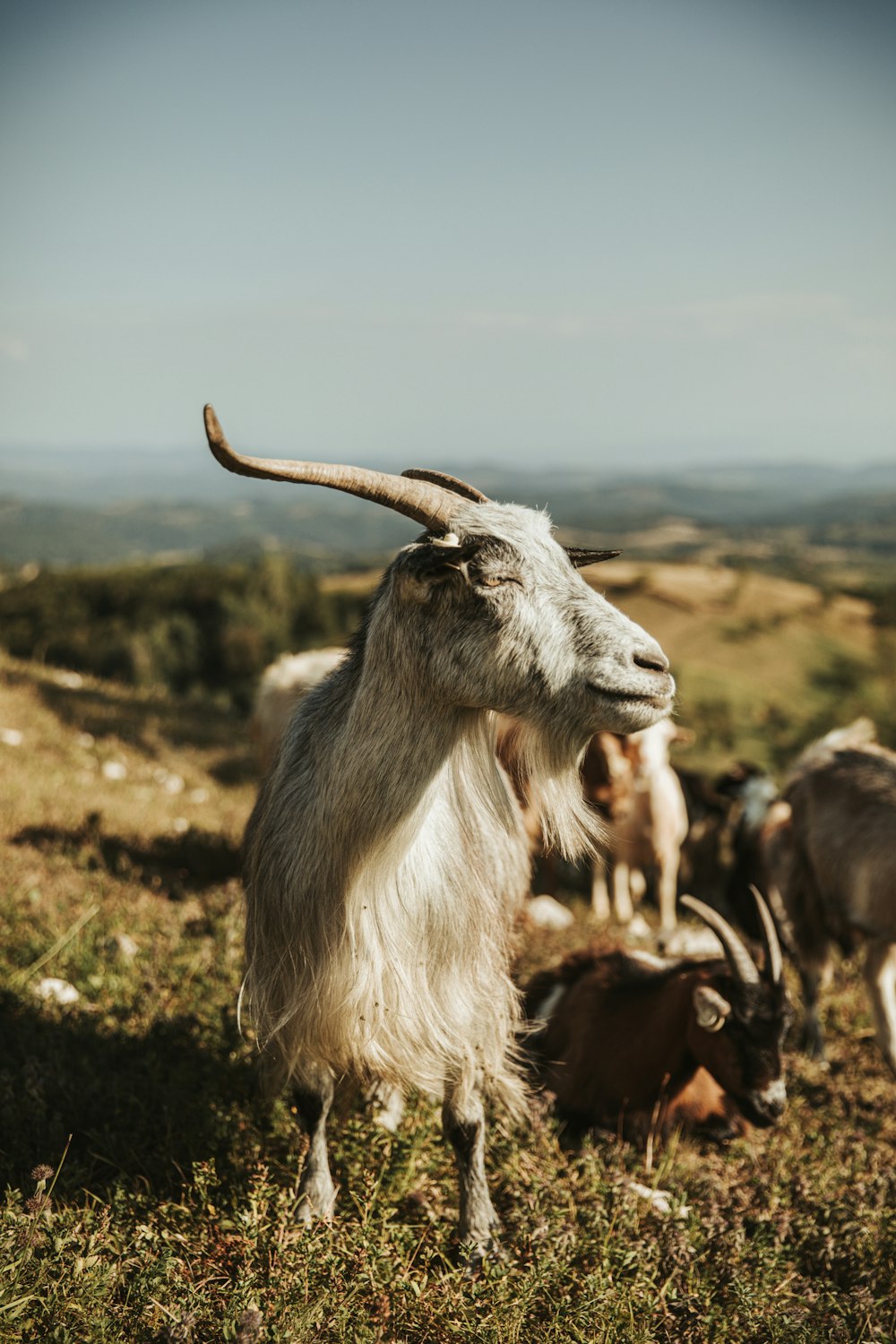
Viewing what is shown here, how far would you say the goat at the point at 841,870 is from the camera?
16.4ft

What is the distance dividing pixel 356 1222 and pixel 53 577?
36.6 metres

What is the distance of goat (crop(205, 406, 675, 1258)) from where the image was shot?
2.53 meters

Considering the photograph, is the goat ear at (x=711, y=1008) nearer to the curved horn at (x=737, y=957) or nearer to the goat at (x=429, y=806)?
the curved horn at (x=737, y=957)

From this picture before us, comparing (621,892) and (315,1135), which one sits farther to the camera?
(621,892)

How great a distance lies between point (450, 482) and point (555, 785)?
1.08 meters

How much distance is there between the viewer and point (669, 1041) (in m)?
4.23

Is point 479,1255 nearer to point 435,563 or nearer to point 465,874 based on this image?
point 465,874

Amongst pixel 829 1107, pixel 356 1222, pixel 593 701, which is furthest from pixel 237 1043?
pixel 829 1107

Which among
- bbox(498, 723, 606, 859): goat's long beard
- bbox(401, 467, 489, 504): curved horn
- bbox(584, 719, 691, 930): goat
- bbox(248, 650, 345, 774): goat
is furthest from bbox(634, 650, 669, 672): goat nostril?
bbox(248, 650, 345, 774): goat

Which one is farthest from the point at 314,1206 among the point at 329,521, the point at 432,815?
the point at 329,521

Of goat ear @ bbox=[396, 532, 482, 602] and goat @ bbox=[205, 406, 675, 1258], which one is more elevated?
goat ear @ bbox=[396, 532, 482, 602]

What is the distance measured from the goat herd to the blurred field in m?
0.23

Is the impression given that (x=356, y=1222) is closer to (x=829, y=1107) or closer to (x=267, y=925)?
(x=267, y=925)

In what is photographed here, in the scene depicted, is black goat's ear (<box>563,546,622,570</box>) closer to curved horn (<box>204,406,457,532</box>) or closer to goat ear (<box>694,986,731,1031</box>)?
curved horn (<box>204,406,457,532</box>)
